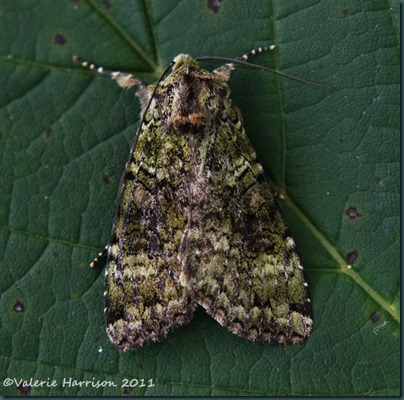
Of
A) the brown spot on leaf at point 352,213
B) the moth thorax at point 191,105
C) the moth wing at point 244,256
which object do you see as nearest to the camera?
the moth thorax at point 191,105

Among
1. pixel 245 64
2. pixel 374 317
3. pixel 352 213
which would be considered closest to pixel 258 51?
pixel 245 64

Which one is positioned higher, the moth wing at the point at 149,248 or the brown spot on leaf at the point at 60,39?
the brown spot on leaf at the point at 60,39

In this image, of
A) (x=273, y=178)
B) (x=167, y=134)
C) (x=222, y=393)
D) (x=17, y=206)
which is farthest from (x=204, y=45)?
(x=222, y=393)

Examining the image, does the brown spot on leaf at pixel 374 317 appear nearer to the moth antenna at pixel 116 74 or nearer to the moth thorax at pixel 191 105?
the moth thorax at pixel 191 105

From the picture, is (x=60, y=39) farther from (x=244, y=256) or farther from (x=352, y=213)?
(x=352, y=213)

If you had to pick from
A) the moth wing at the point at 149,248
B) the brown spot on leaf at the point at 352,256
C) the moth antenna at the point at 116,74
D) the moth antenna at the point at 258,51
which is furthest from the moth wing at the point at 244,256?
the moth antenna at the point at 116,74

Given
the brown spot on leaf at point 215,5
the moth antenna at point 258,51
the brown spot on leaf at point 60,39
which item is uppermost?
the brown spot on leaf at point 215,5

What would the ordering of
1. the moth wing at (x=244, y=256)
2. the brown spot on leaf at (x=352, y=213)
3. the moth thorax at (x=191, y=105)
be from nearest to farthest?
the moth thorax at (x=191, y=105)
the moth wing at (x=244, y=256)
the brown spot on leaf at (x=352, y=213)
